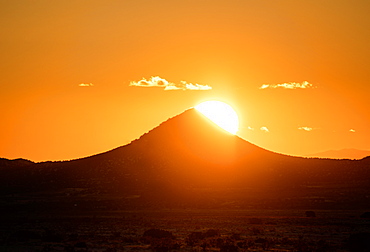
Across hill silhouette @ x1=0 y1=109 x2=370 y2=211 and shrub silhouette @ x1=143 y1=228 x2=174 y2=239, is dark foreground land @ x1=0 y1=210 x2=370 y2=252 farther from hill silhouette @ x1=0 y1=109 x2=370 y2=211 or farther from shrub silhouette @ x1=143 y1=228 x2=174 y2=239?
hill silhouette @ x1=0 y1=109 x2=370 y2=211

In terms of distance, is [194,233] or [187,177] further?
[187,177]

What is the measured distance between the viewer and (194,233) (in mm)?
57938

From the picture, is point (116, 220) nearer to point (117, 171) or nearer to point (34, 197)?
point (34, 197)

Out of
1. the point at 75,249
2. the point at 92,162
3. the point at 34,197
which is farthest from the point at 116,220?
the point at 92,162

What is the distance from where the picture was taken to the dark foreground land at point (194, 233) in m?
47.6

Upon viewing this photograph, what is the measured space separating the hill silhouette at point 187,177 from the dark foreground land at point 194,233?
19853 mm

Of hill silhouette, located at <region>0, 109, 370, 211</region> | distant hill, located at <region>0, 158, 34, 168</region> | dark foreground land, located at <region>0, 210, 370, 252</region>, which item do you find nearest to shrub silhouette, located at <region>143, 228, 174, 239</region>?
dark foreground land, located at <region>0, 210, 370, 252</region>

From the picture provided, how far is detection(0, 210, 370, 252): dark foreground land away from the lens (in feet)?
156

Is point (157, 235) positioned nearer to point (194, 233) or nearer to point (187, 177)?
point (194, 233)

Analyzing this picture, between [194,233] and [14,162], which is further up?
[14,162]

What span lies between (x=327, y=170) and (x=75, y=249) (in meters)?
114

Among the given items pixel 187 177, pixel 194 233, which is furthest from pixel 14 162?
pixel 194 233

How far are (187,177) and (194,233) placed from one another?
275ft

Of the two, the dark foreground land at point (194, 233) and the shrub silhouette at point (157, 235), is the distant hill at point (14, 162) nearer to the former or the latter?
the dark foreground land at point (194, 233)
